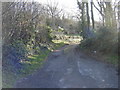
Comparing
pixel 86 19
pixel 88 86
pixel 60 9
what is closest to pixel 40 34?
pixel 86 19

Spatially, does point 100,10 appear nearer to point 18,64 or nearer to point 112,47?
point 112,47

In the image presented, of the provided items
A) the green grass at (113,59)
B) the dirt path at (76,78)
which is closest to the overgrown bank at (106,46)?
→ the green grass at (113,59)

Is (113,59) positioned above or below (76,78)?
above

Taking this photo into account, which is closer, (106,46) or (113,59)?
(113,59)

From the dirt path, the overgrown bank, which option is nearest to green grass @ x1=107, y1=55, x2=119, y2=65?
the overgrown bank

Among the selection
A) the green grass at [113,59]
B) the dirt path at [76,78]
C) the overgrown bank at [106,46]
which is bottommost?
the dirt path at [76,78]

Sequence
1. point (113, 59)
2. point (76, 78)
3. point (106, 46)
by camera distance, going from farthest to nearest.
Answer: point (106, 46)
point (113, 59)
point (76, 78)

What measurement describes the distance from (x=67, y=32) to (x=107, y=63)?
75.3 ft

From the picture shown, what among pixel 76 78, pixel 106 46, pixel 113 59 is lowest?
pixel 76 78

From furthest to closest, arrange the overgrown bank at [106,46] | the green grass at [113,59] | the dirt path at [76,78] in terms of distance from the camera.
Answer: the overgrown bank at [106,46] < the green grass at [113,59] < the dirt path at [76,78]

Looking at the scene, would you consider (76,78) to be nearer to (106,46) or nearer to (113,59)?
(113,59)

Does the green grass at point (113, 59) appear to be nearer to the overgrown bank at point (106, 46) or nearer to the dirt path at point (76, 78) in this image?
the overgrown bank at point (106, 46)

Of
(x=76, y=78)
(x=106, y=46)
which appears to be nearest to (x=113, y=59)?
(x=106, y=46)

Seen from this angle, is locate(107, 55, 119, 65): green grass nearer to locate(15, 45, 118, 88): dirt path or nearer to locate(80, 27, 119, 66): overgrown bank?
locate(80, 27, 119, 66): overgrown bank
